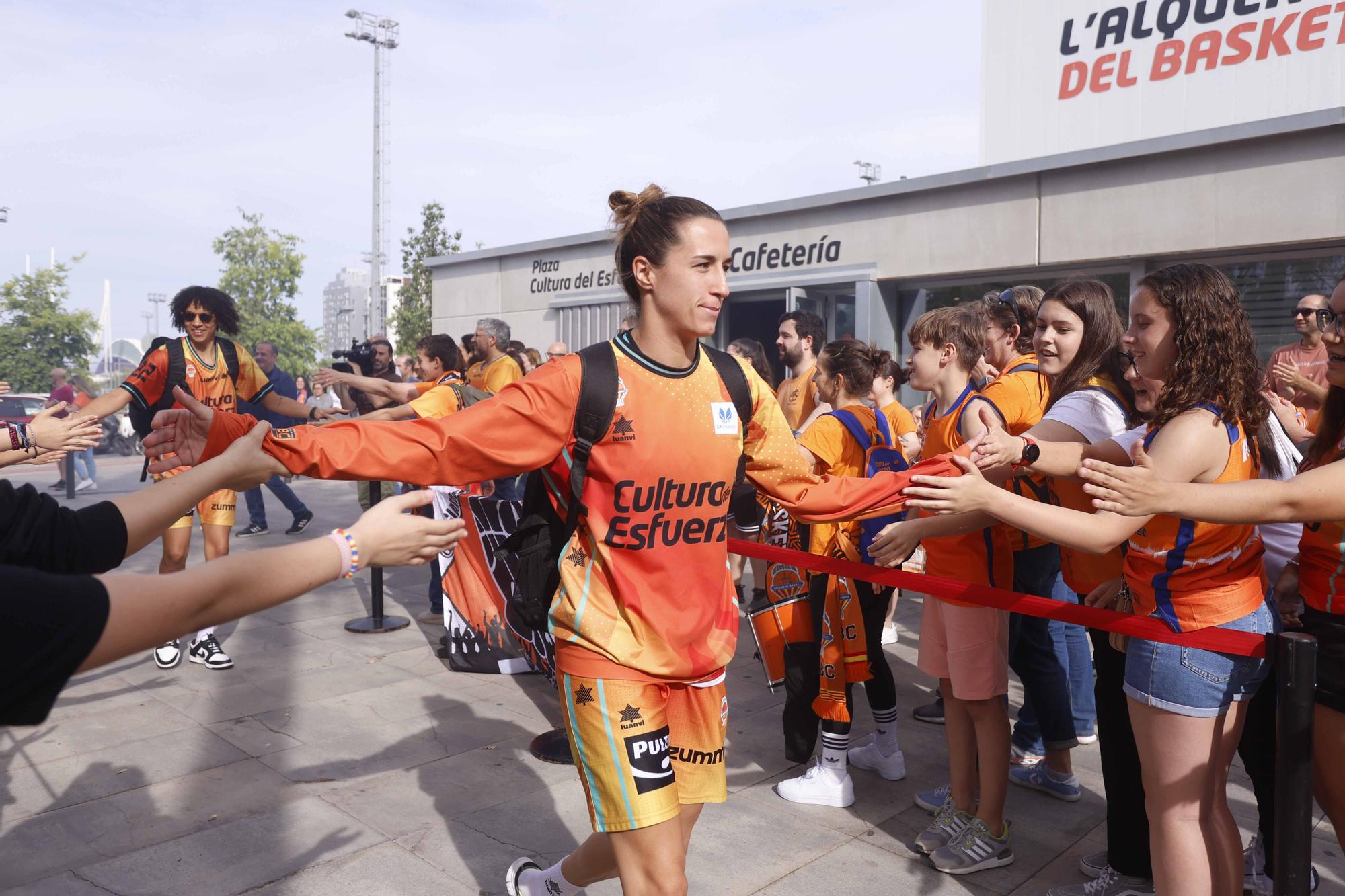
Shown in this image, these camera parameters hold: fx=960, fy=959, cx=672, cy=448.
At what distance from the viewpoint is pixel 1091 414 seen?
3328mm

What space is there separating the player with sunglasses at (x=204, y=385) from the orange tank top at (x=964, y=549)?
403cm

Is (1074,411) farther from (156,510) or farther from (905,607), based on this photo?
(905,607)

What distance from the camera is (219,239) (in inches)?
2183

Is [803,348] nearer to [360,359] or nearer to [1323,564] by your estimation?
[1323,564]

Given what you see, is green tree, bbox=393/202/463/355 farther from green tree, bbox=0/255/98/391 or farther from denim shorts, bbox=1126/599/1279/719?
denim shorts, bbox=1126/599/1279/719

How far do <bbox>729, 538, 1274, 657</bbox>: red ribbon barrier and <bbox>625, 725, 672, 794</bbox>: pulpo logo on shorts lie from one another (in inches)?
49.9

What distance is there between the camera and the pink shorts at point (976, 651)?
361 cm

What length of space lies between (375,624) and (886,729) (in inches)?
168

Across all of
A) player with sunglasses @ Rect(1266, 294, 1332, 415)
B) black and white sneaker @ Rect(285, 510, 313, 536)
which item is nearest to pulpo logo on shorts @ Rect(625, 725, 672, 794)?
player with sunglasses @ Rect(1266, 294, 1332, 415)

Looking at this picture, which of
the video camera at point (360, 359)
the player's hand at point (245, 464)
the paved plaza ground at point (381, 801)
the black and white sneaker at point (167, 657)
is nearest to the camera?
the player's hand at point (245, 464)

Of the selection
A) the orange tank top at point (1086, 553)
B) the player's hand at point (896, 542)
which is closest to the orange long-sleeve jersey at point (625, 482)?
the player's hand at point (896, 542)

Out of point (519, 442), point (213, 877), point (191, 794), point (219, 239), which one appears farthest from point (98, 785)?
point (219, 239)

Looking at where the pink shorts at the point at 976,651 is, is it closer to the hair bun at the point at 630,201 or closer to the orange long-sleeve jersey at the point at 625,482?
the orange long-sleeve jersey at the point at 625,482

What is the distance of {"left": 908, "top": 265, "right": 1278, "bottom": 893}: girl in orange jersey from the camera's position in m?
2.53
